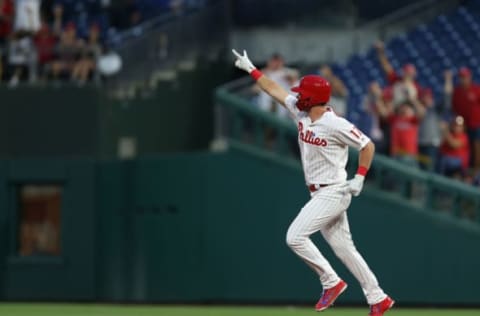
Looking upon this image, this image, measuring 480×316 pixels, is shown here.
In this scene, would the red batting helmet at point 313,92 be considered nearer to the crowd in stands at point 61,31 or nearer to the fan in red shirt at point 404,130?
the fan in red shirt at point 404,130

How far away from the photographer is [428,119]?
1914cm

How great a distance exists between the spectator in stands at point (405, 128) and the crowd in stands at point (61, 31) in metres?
4.69

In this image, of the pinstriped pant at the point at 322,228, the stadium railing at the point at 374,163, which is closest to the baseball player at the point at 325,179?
the pinstriped pant at the point at 322,228

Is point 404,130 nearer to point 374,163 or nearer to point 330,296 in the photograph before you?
point 374,163

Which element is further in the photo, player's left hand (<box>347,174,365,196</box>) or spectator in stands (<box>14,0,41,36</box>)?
spectator in stands (<box>14,0,41,36</box>)

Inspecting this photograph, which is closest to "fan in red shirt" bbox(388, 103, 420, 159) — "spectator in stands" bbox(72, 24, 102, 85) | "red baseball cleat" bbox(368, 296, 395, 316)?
"spectator in stands" bbox(72, 24, 102, 85)

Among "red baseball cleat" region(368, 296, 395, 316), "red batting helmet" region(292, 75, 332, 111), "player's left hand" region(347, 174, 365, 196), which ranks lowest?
"red baseball cleat" region(368, 296, 395, 316)

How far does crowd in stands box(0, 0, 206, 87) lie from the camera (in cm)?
2070

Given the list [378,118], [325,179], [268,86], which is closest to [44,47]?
[378,118]

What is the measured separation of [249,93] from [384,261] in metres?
3.24

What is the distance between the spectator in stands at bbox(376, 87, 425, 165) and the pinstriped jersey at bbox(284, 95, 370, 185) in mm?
6679

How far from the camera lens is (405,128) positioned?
18.8 metres

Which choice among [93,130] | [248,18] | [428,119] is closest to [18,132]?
[93,130]

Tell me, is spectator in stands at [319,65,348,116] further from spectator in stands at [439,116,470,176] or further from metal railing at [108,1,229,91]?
metal railing at [108,1,229,91]
